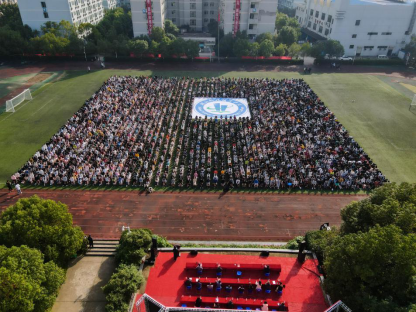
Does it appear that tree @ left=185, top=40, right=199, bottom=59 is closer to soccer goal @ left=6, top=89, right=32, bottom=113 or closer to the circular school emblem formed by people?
the circular school emblem formed by people

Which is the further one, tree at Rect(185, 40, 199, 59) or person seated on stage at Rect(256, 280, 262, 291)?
tree at Rect(185, 40, 199, 59)

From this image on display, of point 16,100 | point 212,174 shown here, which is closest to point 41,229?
point 212,174

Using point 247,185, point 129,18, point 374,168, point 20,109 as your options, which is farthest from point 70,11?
point 374,168

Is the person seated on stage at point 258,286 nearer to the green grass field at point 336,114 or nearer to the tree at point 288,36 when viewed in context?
the green grass field at point 336,114

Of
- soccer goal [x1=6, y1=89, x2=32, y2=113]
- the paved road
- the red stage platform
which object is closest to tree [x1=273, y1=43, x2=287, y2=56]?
the paved road

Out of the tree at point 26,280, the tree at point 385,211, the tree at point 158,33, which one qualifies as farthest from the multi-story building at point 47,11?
the tree at point 385,211

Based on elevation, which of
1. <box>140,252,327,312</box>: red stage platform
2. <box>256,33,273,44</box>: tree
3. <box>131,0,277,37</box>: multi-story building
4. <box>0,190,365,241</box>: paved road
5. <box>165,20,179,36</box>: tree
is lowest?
<box>0,190,365,241</box>: paved road
